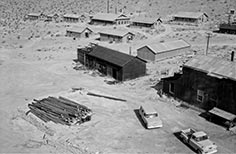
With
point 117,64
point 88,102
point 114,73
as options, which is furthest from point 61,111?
point 114,73

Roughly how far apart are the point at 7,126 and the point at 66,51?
33.4m

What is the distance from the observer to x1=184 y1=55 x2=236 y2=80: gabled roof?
1140 inches

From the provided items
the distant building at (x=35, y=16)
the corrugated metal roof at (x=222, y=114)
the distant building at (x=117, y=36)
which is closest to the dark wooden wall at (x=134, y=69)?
the corrugated metal roof at (x=222, y=114)

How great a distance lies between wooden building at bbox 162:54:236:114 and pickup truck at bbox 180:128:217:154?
17.6ft

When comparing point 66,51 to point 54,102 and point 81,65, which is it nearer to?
point 81,65

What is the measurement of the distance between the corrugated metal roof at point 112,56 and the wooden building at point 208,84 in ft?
30.9

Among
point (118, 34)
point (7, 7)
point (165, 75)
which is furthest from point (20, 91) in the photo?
point (7, 7)

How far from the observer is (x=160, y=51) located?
51156 mm

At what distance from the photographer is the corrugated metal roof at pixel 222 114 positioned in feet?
90.9

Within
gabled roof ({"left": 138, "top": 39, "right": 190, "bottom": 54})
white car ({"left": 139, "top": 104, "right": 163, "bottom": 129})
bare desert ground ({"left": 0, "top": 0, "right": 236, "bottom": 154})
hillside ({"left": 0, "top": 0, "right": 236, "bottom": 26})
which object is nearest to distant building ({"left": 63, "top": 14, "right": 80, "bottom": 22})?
hillside ({"left": 0, "top": 0, "right": 236, "bottom": 26})

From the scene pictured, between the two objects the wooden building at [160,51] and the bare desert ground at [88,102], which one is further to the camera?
the wooden building at [160,51]

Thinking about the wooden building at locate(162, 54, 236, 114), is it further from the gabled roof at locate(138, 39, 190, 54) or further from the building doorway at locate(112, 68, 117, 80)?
the gabled roof at locate(138, 39, 190, 54)

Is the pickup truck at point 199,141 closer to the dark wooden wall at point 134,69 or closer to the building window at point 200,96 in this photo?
the building window at point 200,96

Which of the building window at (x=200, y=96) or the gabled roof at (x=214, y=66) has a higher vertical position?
the gabled roof at (x=214, y=66)
